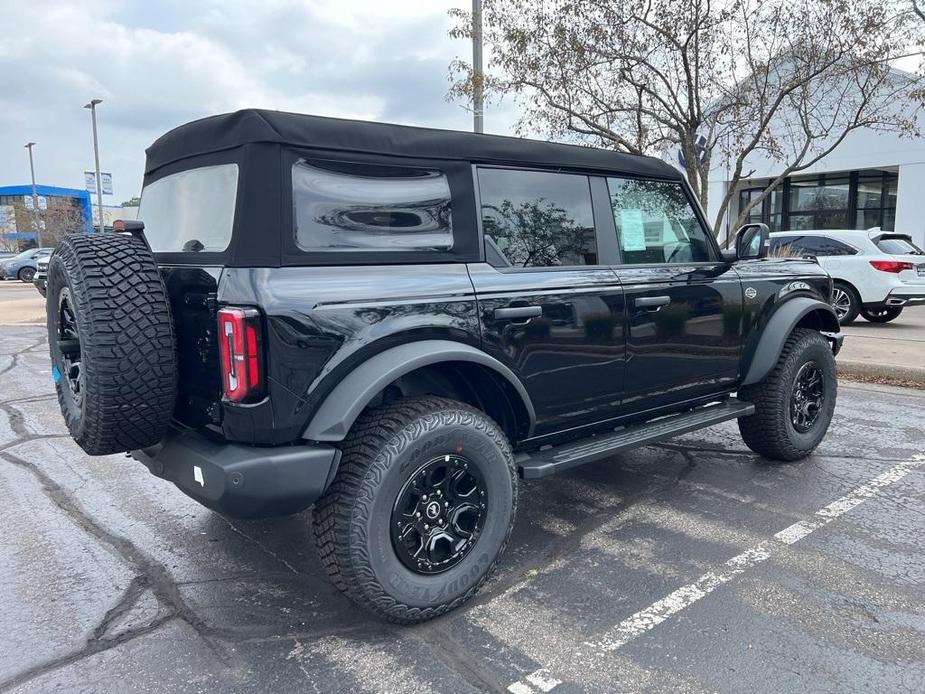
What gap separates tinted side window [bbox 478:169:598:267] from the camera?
325 cm

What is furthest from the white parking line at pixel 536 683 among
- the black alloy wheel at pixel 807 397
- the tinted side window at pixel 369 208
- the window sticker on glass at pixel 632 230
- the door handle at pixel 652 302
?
the black alloy wheel at pixel 807 397

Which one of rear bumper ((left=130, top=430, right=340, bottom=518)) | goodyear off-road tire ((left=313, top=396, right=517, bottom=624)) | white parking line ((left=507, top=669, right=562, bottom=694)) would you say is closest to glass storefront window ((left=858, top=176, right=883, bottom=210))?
goodyear off-road tire ((left=313, top=396, right=517, bottom=624))

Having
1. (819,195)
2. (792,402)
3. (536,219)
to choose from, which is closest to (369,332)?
(536,219)

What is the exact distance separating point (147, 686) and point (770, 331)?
12.5 feet

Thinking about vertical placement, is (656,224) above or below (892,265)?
above

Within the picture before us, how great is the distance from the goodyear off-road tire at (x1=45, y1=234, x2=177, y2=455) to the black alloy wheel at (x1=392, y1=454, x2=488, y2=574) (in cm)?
97

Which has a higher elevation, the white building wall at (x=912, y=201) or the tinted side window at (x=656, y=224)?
the white building wall at (x=912, y=201)

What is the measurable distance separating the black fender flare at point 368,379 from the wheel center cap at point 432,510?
1.59 ft

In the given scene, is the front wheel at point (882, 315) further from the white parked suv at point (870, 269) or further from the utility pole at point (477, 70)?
the utility pole at point (477, 70)

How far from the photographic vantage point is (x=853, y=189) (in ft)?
74.8

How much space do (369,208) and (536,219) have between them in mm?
941

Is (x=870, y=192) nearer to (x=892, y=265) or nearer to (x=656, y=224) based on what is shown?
(x=892, y=265)

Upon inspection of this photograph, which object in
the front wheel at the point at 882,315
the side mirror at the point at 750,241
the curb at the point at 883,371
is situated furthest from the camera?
the front wheel at the point at 882,315

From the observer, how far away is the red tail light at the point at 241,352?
2.39m
